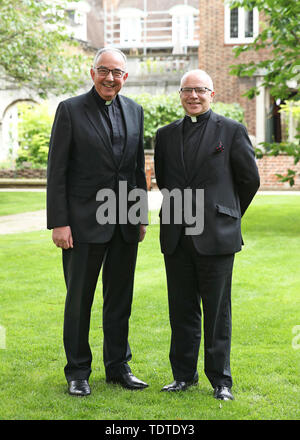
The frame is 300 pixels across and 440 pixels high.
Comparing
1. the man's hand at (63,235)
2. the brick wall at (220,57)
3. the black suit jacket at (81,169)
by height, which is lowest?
the man's hand at (63,235)

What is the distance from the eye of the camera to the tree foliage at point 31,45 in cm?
1566

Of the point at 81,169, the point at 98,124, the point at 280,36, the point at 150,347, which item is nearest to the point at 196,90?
the point at 98,124

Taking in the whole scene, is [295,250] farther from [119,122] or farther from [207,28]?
[207,28]

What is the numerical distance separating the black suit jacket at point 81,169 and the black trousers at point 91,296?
0.11 metres

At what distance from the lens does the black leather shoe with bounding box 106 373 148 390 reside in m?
4.37

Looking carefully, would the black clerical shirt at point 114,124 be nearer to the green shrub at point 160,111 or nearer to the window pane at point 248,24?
the green shrub at point 160,111

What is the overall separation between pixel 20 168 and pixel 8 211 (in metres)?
12.3

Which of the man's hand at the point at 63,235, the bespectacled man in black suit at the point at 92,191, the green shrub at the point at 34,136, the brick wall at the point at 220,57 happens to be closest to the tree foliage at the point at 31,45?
the green shrub at the point at 34,136

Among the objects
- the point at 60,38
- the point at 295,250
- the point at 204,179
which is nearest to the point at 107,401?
the point at 204,179

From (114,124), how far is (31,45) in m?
13.1

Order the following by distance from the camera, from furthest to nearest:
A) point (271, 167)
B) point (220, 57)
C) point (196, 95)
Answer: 1. point (220, 57)
2. point (271, 167)
3. point (196, 95)

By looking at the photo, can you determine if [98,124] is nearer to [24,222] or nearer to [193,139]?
[193,139]

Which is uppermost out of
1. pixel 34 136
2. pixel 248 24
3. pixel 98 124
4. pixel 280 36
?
pixel 248 24

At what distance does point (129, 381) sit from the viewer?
14.4 ft
